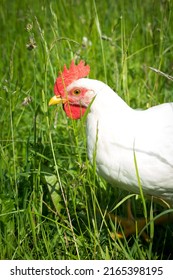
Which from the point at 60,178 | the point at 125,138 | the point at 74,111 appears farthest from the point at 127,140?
the point at 60,178

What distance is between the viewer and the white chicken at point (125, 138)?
2.20m

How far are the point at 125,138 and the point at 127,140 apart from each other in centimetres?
1

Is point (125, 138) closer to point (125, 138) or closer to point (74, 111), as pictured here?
point (125, 138)

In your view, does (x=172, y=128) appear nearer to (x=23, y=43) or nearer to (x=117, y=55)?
(x=117, y=55)

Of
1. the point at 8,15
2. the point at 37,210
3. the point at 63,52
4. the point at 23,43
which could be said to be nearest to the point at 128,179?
the point at 37,210

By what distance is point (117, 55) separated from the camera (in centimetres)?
383

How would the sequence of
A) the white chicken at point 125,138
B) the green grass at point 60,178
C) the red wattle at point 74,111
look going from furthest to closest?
the red wattle at point 74,111 < the green grass at point 60,178 < the white chicken at point 125,138

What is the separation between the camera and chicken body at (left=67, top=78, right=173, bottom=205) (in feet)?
7.23

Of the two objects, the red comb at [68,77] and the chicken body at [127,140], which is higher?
the red comb at [68,77]

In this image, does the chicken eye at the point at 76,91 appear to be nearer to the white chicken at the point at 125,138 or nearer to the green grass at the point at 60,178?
the white chicken at the point at 125,138

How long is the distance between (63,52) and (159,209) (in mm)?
1428

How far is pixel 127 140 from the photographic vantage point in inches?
89.4

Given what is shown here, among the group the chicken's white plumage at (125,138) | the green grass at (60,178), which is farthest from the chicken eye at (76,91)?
the green grass at (60,178)
